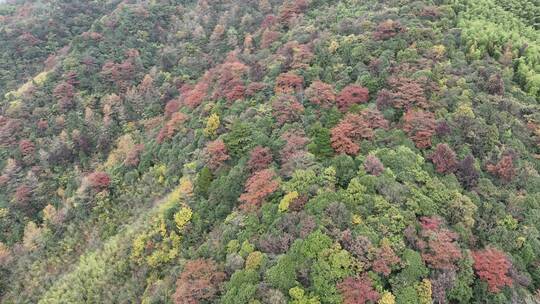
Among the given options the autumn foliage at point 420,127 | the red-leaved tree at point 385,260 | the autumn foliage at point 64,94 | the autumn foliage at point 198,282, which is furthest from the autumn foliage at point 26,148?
the red-leaved tree at point 385,260

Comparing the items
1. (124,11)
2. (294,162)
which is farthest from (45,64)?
(294,162)

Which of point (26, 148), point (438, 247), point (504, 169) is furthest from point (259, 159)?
point (26, 148)

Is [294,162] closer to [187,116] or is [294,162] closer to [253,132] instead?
[253,132]

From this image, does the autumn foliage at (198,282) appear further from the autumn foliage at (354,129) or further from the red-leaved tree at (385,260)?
the autumn foliage at (354,129)

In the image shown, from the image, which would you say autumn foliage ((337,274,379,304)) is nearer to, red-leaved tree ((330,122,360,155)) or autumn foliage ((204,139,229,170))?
red-leaved tree ((330,122,360,155))

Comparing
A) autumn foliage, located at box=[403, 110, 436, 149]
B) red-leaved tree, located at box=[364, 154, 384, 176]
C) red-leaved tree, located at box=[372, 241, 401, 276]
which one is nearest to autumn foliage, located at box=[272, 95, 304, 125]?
autumn foliage, located at box=[403, 110, 436, 149]

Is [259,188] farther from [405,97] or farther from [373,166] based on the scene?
[405,97]
